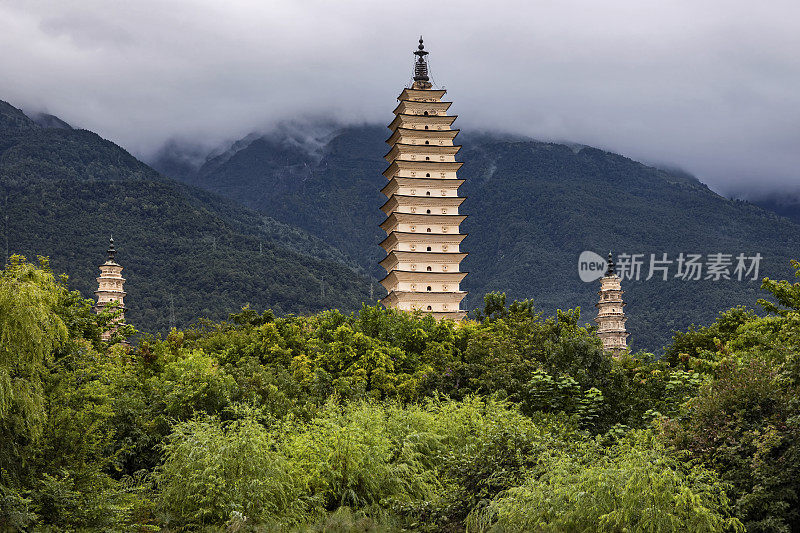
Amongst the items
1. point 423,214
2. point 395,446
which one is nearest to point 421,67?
point 423,214

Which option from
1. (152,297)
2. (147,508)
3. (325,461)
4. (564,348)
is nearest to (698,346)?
(564,348)

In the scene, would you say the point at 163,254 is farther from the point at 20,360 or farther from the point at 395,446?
the point at 20,360

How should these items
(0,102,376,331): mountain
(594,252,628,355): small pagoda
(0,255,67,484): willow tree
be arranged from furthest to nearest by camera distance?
(0,102,376,331): mountain < (594,252,628,355): small pagoda < (0,255,67,484): willow tree

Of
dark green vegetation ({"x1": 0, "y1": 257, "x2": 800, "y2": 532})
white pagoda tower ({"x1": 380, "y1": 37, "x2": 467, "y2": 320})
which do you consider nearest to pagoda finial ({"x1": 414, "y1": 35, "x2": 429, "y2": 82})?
white pagoda tower ({"x1": 380, "y1": 37, "x2": 467, "y2": 320})

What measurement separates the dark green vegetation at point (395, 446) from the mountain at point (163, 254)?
6810 cm

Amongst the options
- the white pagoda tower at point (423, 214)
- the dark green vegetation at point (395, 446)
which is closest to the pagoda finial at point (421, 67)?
the white pagoda tower at point (423, 214)

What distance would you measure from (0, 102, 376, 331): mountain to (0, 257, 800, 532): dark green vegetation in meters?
68.1

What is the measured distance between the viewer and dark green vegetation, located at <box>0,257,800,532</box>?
A: 674 inches

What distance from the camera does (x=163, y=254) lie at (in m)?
114

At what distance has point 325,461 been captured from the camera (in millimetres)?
22156

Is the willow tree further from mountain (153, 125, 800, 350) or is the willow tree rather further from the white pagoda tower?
mountain (153, 125, 800, 350)
